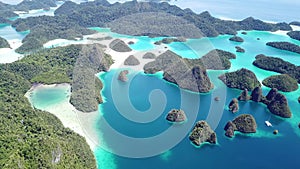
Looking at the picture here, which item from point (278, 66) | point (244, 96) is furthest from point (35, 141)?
point (278, 66)

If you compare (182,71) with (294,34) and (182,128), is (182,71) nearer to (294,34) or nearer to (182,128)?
(182,128)

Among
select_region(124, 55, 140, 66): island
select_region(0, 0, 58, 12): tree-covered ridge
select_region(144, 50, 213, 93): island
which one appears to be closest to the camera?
select_region(144, 50, 213, 93): island

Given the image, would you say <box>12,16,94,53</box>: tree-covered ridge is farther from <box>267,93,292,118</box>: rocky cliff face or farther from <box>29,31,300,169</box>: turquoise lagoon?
<box>267,93,292,118</box>: rocky cliff face

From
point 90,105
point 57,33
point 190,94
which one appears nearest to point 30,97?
point 90,105

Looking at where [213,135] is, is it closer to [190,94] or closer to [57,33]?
[190,94]

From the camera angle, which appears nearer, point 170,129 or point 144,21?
point 170,129

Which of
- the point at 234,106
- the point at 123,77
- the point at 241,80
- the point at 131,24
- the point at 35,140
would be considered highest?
the point at 35,140

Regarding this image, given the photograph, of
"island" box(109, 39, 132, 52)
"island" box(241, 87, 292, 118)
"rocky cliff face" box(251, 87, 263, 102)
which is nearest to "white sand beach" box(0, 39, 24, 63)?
"island" box(109, 39, 132, 52)
